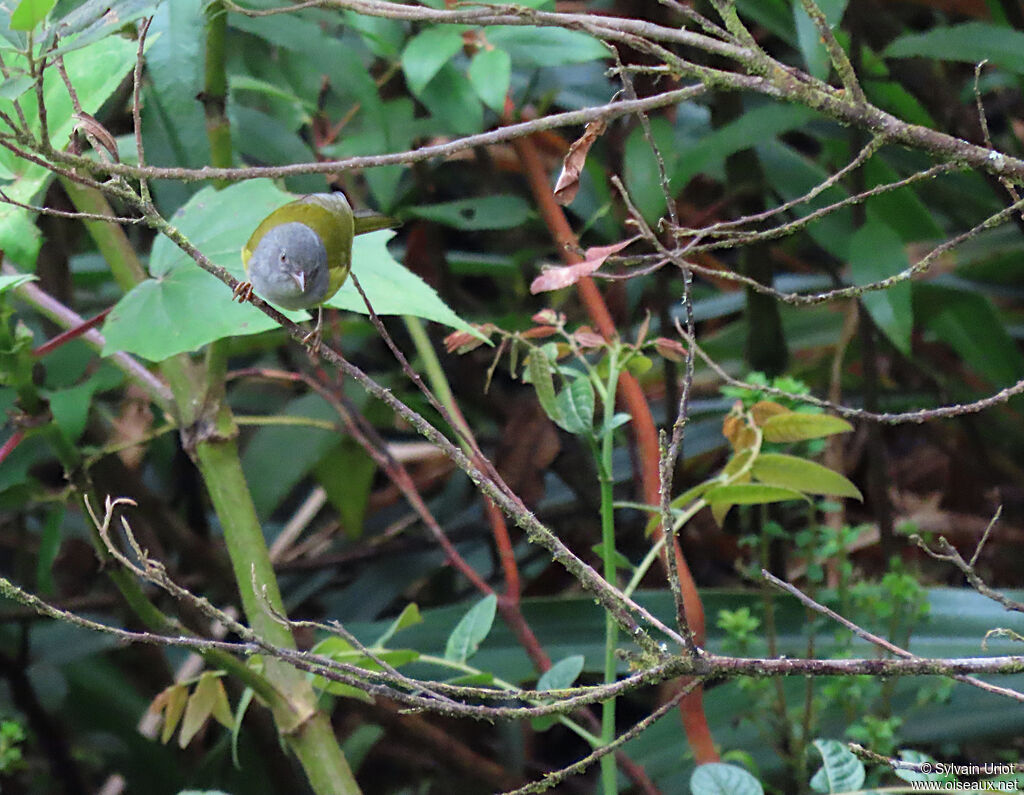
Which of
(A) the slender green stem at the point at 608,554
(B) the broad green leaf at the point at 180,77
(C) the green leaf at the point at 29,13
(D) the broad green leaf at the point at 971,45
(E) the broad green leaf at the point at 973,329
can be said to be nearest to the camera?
(C) the green leaf at the point at 29,13

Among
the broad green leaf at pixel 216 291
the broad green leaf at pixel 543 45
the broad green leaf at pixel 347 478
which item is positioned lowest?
the broad green leaf at pixel 347 478

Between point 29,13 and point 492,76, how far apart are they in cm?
43

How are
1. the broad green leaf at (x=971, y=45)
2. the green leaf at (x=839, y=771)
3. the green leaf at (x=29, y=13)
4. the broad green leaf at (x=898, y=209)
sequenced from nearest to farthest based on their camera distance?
1. the green leaf at (x=29, y=13)
2. the green leaf at (x=839, y=771)
3. the broad green leaf at (x=971, y=45)
4. the broad green leaf at (x=898, y=209)

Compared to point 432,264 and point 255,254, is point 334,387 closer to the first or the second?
point 432,264

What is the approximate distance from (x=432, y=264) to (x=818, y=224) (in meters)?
0.44

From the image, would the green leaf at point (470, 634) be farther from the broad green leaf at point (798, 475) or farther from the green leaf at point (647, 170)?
the green leaf at point (647, 170)

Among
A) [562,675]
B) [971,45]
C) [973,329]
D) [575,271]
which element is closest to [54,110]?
[575,271]

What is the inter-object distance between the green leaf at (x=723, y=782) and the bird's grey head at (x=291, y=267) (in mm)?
347

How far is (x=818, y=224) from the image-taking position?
1047 millimetres

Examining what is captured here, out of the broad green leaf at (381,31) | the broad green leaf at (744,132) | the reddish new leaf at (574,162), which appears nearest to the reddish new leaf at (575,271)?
the reddish new leaf at (574,162)

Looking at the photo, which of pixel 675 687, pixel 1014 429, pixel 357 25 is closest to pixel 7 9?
pixel 357 25

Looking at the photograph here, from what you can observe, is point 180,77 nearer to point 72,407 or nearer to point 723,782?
point 72,407

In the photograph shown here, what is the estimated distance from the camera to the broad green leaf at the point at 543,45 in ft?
2.74

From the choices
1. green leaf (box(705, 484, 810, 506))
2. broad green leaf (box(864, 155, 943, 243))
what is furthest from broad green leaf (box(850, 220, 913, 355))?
green leaf (box(705, 484, 810, 506))
